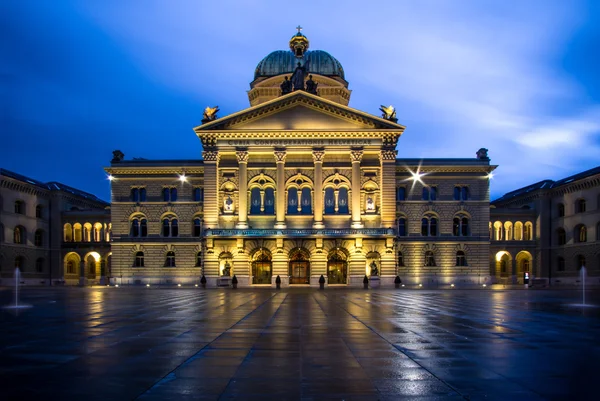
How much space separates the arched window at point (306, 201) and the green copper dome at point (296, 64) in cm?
2560

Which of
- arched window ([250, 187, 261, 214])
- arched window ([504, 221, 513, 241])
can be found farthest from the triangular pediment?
arched window ([504, 221, 513, 241])

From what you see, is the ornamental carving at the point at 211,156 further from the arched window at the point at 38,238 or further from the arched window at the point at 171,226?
the arched window at the point at 38,238

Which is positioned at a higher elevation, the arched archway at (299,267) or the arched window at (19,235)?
the arched window at (19,235)

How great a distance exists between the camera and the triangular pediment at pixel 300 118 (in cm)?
7112

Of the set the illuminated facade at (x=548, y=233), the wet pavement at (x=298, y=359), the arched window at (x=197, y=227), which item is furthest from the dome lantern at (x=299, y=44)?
the wet pavement at (x=298, y=359)

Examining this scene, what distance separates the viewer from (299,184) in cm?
7288

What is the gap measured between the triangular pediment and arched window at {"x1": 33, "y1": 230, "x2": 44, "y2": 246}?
30.6 meters

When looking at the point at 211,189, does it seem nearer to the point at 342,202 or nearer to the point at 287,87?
the point at 287,87

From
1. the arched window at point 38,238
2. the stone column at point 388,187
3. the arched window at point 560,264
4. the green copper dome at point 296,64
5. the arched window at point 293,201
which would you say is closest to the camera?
the stone column at point 388,187

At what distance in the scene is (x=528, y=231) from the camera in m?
85.9

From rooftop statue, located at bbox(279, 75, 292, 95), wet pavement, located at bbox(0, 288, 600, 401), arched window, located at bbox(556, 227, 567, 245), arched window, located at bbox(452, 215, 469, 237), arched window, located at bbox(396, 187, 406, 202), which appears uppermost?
rooftop statue, located at bbox(279, 75, 292, 95)

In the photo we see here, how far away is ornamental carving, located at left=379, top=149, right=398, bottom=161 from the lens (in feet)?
238

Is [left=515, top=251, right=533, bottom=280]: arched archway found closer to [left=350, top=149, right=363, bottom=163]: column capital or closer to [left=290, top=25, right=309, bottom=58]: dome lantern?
[left=350, top=149, right=363, bottom=163]: column capital

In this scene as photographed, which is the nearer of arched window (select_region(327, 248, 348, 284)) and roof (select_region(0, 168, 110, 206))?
arched window (select_region(327, 248, 348, 284))
